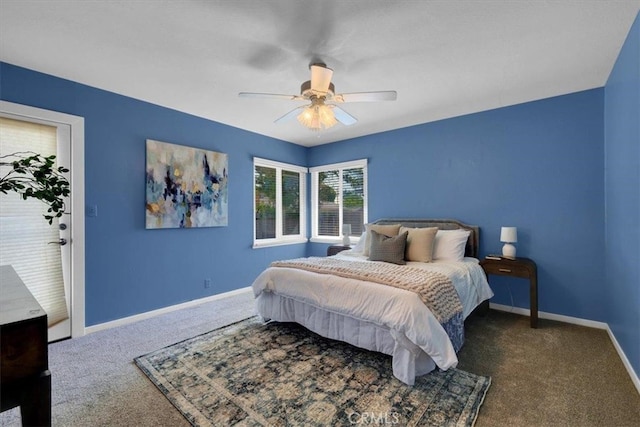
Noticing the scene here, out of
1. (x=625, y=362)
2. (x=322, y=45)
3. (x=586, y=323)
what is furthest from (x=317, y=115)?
(x=586, y=323)

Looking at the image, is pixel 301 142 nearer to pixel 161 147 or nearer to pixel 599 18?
pixel 161 147

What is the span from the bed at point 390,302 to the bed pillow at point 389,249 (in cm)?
1

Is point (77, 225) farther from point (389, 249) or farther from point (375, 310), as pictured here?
point (389, 249)

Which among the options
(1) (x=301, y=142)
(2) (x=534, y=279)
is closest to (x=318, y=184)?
(1) (x=301, y=142)

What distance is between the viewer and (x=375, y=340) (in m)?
2.29

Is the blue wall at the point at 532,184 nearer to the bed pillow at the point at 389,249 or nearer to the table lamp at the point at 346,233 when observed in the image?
the table lamp at the point at 346,233

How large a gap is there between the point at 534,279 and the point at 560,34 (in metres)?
2.26

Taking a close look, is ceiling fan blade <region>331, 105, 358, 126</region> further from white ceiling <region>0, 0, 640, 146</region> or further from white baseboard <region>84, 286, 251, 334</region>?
white baseboard <region>84, 286, 251, 334</region>

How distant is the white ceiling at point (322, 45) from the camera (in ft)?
6.14

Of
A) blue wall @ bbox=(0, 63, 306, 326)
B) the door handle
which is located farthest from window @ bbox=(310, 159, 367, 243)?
the door handle

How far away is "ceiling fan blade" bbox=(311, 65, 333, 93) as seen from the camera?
2203 millimetres

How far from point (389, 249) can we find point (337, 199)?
213cm

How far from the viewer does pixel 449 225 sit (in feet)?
12.7

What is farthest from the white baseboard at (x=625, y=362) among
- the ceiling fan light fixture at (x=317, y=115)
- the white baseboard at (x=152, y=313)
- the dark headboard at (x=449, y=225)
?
the white baseboard at (x=152, y=313)
